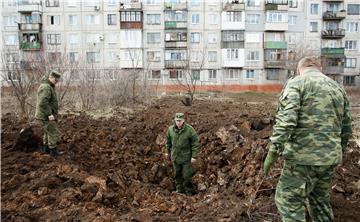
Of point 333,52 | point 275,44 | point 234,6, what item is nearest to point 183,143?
point 234,6

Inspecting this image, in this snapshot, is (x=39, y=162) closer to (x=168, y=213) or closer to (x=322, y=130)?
(x=168, y=213)

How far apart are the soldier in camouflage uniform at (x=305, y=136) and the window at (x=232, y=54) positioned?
36397mm

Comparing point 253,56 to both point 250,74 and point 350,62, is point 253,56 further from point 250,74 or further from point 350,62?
point 350,62

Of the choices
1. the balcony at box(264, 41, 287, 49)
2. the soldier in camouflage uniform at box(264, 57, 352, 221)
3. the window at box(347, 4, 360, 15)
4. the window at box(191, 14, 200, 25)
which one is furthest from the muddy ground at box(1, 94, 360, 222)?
the window at box(347, 4, 360, 15)

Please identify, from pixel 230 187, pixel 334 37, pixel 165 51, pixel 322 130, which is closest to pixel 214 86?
pixel 165 51

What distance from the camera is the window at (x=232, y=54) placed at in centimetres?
3934

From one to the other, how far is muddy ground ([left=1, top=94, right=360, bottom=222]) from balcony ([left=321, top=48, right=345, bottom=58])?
3563 cm

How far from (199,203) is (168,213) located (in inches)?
28.7

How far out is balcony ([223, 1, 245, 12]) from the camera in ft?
128

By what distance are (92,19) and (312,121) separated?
128ft

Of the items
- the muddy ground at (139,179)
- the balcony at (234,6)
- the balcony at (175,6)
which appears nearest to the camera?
the muddy ground at (139,179)

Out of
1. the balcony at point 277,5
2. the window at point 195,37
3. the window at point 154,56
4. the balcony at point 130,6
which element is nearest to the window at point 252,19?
the balcony at point 277,5

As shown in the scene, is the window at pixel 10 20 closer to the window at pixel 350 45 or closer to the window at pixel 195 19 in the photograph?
the window at pixel 195 19

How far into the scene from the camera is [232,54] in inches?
1555
